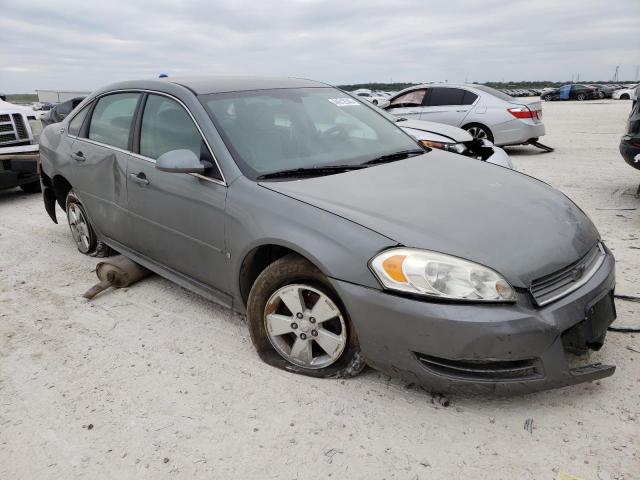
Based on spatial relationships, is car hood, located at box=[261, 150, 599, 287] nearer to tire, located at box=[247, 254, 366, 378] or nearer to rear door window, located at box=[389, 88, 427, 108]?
tire, located at box=[247, 254, 366, 378]

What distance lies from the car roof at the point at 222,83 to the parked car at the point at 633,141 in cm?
371

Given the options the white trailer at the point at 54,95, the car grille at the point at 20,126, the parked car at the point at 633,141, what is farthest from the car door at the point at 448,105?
the white trailer at the point at 54,95

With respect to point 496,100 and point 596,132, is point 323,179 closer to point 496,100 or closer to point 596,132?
point 496,100

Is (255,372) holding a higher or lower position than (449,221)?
lower

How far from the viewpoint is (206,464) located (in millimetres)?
2197

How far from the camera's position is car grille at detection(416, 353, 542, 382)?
2.23 m

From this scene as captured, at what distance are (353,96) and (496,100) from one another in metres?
6.71

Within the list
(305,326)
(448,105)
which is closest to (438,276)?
(305,326)

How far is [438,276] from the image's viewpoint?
7.32ft

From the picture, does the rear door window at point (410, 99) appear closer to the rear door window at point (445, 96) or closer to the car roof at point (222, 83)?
the rear door window at point (445, 96)

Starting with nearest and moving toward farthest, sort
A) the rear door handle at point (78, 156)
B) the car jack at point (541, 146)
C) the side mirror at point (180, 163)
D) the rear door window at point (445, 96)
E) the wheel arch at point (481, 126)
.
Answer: the side mirror at point (180, 163) < the rear door handle at point (78, 156) < the wheel arch at point (481, 126) < the rear door window at point (445, 96) < the car jack at point (541, 146)

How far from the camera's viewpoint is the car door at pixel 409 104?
34.0 feet

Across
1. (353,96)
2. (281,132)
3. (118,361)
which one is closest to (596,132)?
(353,96)

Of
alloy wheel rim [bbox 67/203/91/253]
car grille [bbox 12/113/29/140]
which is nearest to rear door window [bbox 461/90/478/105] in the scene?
car grille [bbox 12/113/29/140]
